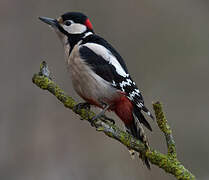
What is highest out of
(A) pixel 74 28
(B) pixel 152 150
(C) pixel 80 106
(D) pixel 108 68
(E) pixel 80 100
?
(A) pixel 74 28

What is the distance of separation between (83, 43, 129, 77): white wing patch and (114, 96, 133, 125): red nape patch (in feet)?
0.60

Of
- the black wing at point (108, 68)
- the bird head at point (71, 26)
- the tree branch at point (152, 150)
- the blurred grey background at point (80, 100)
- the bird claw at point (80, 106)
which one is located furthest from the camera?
the blurred grey background at point (80, 100)

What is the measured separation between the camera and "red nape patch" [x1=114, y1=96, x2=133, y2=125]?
122 inches

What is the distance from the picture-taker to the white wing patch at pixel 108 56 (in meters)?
→ 3.13

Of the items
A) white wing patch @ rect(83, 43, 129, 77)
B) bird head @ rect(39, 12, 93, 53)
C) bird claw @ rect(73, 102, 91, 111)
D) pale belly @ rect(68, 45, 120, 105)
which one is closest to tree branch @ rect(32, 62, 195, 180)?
bird claw @ rect(73, 102, 91, 111)

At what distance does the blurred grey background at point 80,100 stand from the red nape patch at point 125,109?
73 cm

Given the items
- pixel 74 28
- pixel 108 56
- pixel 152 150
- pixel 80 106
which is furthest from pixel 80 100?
pixel 152 150

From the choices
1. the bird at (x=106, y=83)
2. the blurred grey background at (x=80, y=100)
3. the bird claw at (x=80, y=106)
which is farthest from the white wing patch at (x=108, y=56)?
the blurred grey background at (x=80, y=100)

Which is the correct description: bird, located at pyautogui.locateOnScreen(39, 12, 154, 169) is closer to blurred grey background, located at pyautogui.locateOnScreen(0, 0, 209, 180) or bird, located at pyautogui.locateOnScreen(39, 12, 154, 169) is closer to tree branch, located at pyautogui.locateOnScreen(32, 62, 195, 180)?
tree branch, located at pyautogui.locateOnScreen(32, 62, 195, 180)

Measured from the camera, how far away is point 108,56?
3.16 m

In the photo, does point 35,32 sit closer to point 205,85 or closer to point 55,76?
point 55,76

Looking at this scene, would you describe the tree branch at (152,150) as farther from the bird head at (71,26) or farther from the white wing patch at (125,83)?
the bird head at (71,26)

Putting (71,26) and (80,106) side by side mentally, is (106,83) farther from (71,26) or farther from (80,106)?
(71,26)

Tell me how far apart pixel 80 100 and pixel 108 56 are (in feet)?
5.81
